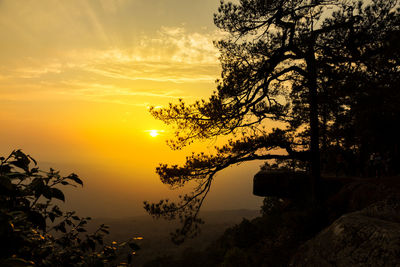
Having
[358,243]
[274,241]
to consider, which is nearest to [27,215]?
[358,243]

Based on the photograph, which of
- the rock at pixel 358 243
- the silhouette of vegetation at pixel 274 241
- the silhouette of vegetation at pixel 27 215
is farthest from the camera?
the silhouette of vegetation at pixel 274 241

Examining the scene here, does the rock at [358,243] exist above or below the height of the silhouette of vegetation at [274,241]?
above

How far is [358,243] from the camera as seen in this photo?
16.6ft

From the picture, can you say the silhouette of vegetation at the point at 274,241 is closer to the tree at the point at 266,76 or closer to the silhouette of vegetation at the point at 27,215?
the tree at the point at 266,76

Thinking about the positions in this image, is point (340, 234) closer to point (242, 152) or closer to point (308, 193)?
point (242, 152)

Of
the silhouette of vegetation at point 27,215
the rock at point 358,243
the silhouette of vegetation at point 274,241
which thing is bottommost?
the silhouette of vegetation at point 274,241

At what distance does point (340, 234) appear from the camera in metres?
5.65

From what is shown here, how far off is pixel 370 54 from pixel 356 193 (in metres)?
5.25

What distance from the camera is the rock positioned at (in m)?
4.51

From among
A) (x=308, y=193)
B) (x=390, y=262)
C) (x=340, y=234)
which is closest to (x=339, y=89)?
(x=340, y=234)

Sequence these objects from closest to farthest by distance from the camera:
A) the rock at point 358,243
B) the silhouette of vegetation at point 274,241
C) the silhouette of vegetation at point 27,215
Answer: the silhouette of vegetation at point 27,215
the rock at point 358,243
the silhouette of vegetation at point 274,241

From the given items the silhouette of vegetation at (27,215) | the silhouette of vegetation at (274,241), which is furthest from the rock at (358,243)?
the silhouette of vegetation at (27,215)

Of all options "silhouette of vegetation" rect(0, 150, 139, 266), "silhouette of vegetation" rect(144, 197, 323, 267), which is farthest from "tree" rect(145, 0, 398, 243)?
"silhouette of vegetation" rect(0, 150, 139, 266)

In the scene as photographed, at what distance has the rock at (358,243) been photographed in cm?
451
